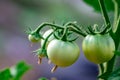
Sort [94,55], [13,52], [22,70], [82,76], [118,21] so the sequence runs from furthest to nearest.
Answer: [13,52] < [82,76] < [22,70] < [118,21] < [94,55]

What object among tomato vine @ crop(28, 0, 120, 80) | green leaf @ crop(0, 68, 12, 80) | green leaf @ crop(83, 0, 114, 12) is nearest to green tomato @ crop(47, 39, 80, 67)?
tomato vine @ crop(28, 0, 120, 80)

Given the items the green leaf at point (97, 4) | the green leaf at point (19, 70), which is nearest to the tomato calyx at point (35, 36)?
the green leaf at point (19, 70)

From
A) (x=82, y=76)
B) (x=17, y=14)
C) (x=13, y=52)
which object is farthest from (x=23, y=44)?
(x=17, y=14)

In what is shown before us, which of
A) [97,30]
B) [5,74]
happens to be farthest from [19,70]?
[97,30]

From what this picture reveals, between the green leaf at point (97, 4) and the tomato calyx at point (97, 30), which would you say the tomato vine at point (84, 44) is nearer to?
the tomato calyx at point (97, 30)

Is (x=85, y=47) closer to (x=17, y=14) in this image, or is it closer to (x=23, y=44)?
(x=23, y=44)

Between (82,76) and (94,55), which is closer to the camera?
(94,55)
